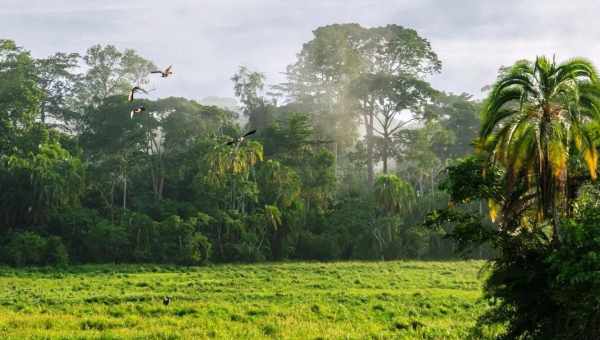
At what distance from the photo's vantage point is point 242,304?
25.5 meters

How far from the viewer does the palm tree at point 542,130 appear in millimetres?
14781

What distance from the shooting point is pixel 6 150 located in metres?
56.2

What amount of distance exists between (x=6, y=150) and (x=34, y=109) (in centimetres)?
701

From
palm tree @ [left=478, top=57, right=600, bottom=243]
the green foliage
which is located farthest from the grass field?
the green foliage

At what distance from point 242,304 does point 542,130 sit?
598 inches

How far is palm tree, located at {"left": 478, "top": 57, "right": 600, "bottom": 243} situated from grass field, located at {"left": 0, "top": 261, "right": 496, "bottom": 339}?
5.98 m

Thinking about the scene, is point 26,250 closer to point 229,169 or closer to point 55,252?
point 55,252

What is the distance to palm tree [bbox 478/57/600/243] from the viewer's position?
14.8m

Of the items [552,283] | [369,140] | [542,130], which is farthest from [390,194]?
[552,283]

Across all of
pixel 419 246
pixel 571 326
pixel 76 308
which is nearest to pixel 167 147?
pixel 419 246

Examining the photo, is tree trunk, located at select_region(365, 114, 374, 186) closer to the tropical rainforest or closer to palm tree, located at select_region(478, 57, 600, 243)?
the tropical rainforest

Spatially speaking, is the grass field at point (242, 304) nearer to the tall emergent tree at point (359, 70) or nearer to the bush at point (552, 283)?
the bush at point (552, 283)

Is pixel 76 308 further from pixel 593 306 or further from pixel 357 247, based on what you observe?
pixel 357 247

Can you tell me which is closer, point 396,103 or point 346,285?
point 346,285
